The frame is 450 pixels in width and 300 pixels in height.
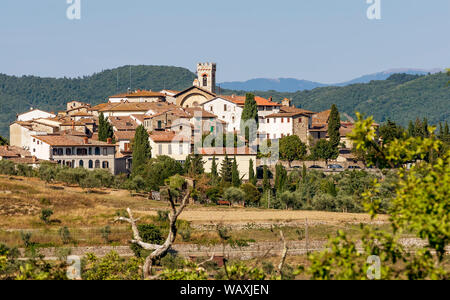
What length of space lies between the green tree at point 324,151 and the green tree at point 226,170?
13.6 meters

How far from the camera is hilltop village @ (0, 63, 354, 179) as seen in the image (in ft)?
239

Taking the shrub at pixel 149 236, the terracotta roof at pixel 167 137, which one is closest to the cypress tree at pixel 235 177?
the terracotta roof at pixel 167 137

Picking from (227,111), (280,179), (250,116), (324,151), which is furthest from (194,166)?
(227,111)

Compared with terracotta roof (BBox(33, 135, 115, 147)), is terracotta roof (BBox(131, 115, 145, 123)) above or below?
above

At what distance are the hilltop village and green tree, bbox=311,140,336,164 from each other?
572cm

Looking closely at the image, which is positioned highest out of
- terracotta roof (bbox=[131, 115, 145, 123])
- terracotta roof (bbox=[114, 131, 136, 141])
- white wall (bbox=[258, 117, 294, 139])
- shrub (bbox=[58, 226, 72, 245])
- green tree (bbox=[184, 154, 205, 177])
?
terracotta roof (bbox=[131, 115, 145, 123])

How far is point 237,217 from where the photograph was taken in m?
52.1

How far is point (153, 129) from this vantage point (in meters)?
86.5

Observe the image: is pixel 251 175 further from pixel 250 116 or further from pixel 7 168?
pixel 7 168

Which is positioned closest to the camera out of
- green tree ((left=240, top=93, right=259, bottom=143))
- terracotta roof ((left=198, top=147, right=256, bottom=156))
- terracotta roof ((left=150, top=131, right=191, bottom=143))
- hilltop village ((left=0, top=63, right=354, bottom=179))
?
terracotta roof ((left=198, top=147, right=256, bottom=156))

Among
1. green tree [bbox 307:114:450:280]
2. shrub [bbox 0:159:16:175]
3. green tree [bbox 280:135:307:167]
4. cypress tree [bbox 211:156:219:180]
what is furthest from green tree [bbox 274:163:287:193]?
green tree [bbox 307:114:450:280]

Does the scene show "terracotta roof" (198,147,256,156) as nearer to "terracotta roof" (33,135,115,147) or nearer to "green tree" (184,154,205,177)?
"green tree" (184,154,205,177)

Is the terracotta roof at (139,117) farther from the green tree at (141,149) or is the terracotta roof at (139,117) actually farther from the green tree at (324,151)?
the green tree at (324,151)

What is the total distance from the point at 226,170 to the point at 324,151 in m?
14.8
